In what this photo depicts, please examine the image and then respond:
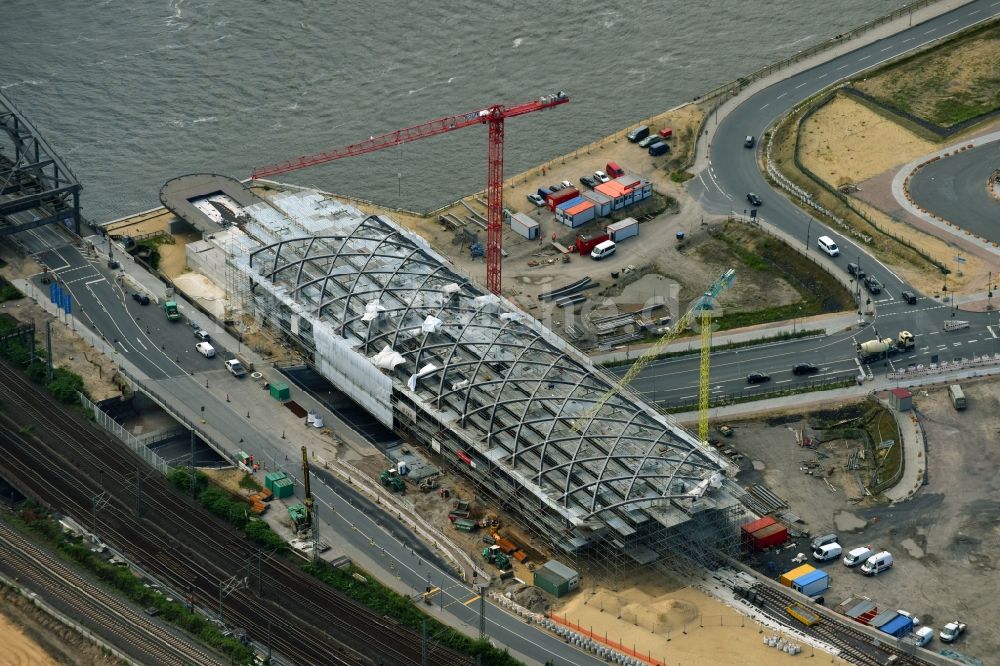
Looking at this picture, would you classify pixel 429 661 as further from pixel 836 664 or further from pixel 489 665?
pixel 836 664

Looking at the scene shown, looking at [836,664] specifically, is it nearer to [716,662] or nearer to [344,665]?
[716,662]

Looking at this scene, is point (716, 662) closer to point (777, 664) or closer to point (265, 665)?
point (777, 664)

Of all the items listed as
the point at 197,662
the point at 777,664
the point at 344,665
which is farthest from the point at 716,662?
the point at 197,662

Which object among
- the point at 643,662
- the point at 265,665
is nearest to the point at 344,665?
the point at 265,665

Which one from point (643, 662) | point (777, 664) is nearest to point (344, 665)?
point (643, 662)

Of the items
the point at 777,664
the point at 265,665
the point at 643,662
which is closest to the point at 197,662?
the point at 265,665

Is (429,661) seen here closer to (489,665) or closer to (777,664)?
(489,665)

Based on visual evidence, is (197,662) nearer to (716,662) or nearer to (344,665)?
(344,665)
